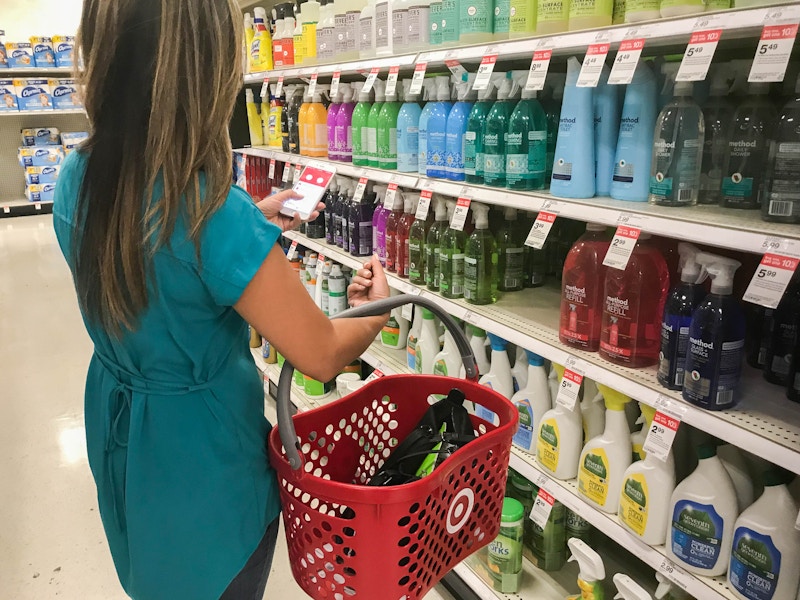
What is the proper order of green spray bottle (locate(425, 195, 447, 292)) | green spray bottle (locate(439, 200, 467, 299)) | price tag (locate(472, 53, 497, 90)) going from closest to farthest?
price tag (locate(472, 53, 497, 90)) < green spray bottle (locate(439, 200, 467, 299)) < green spray bottle (locate(425, 195, 447, 292))

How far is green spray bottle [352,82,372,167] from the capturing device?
271cm

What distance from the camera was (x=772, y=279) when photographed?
1144mm

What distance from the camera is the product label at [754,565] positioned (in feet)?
4.31

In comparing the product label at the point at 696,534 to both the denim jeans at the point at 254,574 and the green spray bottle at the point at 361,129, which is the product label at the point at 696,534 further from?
the green spray bottle at the point at 361,129

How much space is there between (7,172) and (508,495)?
9.08 metres

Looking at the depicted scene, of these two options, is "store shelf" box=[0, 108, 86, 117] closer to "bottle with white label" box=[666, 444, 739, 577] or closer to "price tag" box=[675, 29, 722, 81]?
"price tag" box=[675, 29, 722, 81]

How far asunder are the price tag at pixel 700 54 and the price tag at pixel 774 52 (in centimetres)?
10


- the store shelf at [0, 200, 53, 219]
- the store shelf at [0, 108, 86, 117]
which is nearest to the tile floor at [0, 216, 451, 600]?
the store shelf at [0, 200, 53, 219]

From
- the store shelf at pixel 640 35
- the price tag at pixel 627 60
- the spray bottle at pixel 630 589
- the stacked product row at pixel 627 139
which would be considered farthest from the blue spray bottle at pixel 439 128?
the spray bottle at pixel 630 589

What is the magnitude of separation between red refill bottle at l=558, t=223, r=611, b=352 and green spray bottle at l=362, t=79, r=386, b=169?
1.12 m

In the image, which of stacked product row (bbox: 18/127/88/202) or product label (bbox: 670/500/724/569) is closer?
Answer: product label (bbox: 670/500/724/569)

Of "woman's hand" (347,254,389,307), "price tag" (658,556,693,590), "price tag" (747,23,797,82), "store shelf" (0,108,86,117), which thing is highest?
"price tag" (747,23,797,82)

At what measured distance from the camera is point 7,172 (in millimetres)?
8875

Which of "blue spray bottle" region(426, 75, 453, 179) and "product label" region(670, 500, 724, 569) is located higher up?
"blue spray bottle" region(426, 75, 453, 179)
